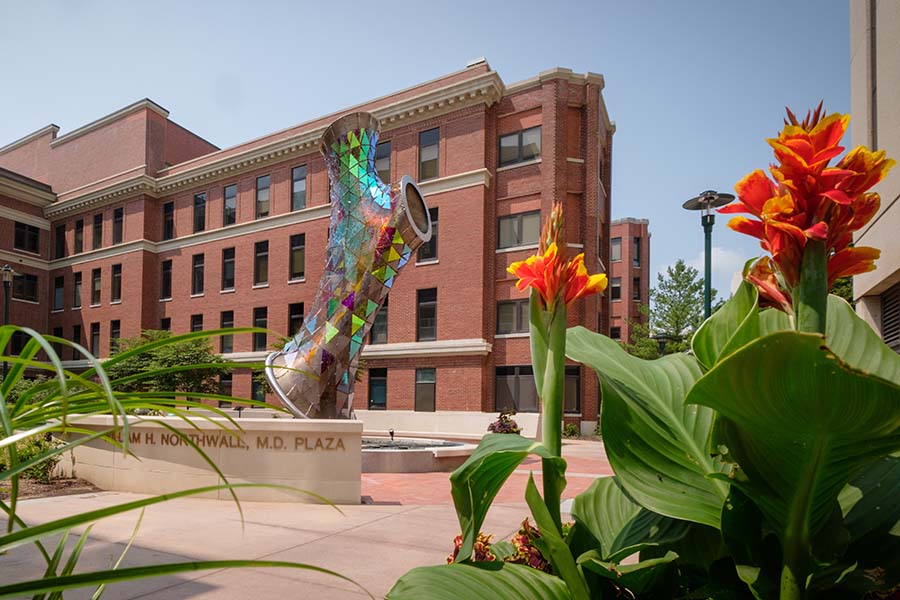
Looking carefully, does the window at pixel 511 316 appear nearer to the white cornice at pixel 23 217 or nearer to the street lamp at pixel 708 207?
the street lamp at pixel 708 207

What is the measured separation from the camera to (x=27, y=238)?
4341 cm

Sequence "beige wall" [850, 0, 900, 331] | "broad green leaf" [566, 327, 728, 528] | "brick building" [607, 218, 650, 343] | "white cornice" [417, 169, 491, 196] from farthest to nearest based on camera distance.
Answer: "brick building" [607, 218, 650, 343] < "white cornice" [417, 169, 491, 196] < "beige wall" [850, 0, 900, 331] < "broad green leaf" [566, 327, 728, 528]

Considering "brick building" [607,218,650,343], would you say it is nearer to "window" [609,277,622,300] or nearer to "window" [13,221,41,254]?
"window" [609,277,622,300]

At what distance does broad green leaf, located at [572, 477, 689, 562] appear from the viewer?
5.45 feet

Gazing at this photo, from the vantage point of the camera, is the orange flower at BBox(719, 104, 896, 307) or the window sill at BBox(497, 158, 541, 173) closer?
the orange flower at BBox(719, 104, 896, 307)

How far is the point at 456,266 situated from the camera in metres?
29.0

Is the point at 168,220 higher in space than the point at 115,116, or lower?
lower

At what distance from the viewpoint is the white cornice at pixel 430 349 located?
2771 cm

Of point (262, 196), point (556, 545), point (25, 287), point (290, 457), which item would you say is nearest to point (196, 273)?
point (262, 196)

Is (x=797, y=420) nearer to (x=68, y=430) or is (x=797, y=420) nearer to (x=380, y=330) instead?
(x=68, y=430)

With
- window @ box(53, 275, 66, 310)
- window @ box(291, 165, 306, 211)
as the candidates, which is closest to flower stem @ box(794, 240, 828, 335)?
window @ box(291, 165, 306, 211)

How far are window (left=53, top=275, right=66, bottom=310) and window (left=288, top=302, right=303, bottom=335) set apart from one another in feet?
70.1

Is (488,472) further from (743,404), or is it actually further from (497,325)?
(497,325)

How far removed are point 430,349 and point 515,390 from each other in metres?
4.53
